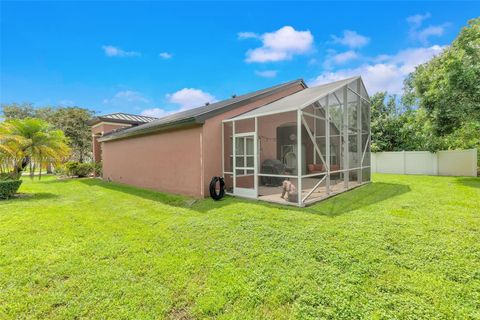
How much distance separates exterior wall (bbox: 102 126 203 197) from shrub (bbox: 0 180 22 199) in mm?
4537

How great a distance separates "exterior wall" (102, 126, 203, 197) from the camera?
8219mm

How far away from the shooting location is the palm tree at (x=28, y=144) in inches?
350

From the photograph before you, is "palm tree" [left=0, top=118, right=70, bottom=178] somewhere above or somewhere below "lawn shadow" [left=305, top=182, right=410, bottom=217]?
above

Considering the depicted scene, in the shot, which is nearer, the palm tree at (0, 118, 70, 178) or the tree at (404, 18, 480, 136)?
the palm tree at (0, 118, 70, 178)

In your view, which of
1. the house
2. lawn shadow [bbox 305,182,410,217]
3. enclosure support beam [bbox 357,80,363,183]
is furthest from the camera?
enclosure support beam [bbox 357,80,363,183]

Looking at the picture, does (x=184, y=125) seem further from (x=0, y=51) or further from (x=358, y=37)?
(x=0, y=51)

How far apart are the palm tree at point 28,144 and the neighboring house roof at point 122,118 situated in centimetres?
792

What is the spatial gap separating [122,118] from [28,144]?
10261mm

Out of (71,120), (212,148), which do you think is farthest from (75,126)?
(212,148)

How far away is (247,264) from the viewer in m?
3.50

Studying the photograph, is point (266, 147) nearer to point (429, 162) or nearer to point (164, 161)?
point (164, 161)

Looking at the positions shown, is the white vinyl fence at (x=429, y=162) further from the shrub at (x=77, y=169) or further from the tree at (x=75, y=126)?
the tree at (x=75, y=126)

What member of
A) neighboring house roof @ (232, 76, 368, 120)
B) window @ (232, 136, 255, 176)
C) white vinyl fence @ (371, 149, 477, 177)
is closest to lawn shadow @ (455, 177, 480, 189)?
white vinyl fence @ (371, 149, 477, 177)

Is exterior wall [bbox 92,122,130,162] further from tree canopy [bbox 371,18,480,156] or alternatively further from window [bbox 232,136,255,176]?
tree canopy [bbox 371,18,480,156]
